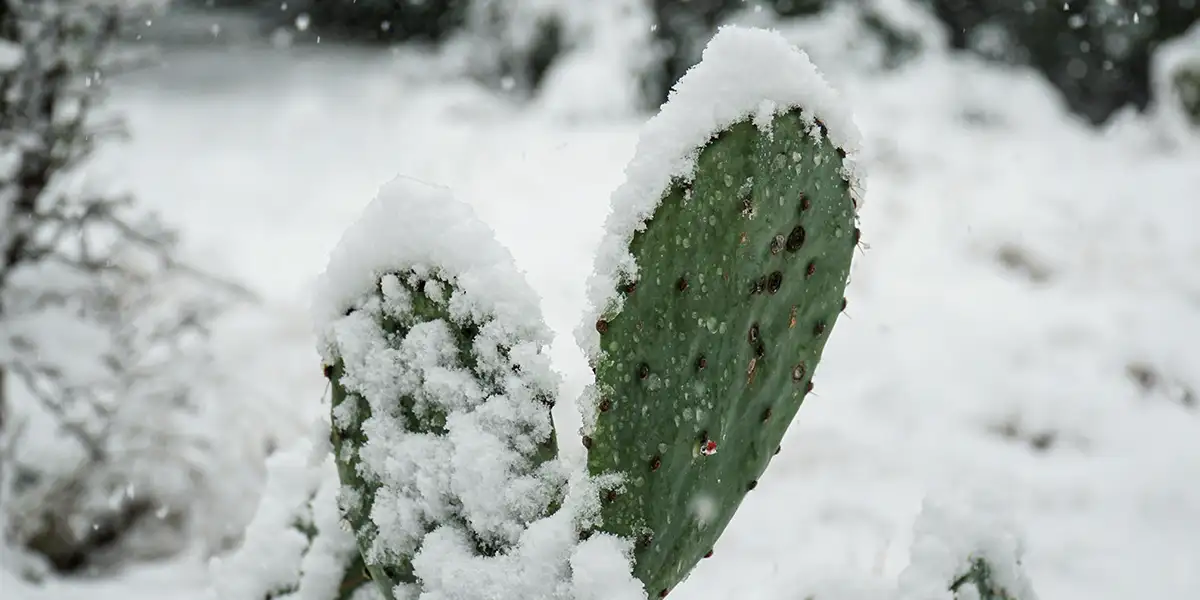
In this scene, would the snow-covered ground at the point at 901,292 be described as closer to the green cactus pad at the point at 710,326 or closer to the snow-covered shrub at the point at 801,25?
the snow-covered shrub at the point at 801,25

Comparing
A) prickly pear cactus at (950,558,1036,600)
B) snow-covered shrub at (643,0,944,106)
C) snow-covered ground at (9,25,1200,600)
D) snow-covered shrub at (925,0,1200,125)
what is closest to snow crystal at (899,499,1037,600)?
prickly pear cactus at (950,558,1036,600)

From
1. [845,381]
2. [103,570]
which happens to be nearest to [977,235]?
A: [845,381]

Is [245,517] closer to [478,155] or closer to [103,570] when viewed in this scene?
[103,570]

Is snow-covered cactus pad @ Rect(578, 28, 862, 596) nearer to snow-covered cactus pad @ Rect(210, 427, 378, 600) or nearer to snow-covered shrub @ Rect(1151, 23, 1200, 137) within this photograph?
snow-covered cactus pad @ Rect(210, 427, 378, 600)

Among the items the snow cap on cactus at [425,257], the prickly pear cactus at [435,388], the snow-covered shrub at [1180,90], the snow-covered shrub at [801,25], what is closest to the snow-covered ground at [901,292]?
the snow-covered shrub at [1180,90]

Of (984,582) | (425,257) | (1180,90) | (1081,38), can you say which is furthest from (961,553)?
(1081,38)

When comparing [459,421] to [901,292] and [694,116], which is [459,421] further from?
[901,292]
